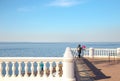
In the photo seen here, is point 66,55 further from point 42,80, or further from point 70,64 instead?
point 42,80

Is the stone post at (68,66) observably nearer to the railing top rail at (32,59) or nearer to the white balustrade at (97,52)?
the railing top rail at (32,59)

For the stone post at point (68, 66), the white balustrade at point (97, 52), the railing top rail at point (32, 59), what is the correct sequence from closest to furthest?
the stone post at point (68, 66), the railing top rail at point (32, 59), the white balustrade at point (97, 52)

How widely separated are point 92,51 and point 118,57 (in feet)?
10.3

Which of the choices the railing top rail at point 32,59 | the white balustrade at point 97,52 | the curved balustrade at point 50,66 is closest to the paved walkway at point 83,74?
the curved balustrade at point 50,66

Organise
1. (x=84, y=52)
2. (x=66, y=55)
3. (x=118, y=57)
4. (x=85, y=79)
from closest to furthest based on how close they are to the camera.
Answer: (x=66, y=55) < (x=85, y=79) < (x=118, y=57) < (x=84, y=52)

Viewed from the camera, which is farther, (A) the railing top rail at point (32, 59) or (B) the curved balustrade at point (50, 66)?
(A) the railing top rail at point (32, 59)

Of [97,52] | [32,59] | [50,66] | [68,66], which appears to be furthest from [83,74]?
[97,52]

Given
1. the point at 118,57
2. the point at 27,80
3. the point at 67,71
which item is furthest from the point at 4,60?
the point at 118,57

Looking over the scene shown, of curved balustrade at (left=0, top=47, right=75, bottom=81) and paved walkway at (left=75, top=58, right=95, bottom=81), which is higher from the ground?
curved balustrade at (left=0, top=47, right=75, bottom=81)

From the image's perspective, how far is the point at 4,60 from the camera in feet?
35.5

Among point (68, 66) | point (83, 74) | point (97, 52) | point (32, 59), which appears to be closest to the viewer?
point (68, 66)

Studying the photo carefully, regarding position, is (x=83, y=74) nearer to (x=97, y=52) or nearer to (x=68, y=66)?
(x=68, y=66)

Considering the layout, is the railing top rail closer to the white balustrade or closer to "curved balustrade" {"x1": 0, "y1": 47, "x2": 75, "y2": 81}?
"curved balustrade" {"x1": 0, "y1": 47, "x2": 75, "y2": 81}

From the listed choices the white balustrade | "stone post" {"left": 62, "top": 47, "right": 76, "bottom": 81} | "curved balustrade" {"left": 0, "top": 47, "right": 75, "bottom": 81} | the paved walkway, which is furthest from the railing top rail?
the white balustrade
